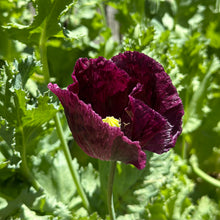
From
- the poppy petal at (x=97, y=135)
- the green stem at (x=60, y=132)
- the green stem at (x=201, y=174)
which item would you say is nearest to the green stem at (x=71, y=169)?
the green stem at (x=60, y=132)

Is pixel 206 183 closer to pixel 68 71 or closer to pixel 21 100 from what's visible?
pixel 68 71

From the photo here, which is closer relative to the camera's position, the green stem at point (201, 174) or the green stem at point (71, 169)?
the green stem at point (71, 169)

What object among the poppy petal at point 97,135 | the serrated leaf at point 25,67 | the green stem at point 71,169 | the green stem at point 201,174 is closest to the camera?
the poppy petal at point 97,135

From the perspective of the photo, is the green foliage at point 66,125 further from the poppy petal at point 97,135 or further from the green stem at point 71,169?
the poppy petal at point 97,135

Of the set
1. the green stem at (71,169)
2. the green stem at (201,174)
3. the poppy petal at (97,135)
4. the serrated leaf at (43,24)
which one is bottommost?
the green stem at (201,174)

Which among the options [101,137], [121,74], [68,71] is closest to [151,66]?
[121,74]

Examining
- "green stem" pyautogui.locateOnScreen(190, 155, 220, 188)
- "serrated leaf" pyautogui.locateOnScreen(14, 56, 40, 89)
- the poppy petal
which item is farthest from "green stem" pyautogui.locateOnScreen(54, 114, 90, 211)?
"green stem" pyautogui.locateOnScreen(190, 155, 220, 188)

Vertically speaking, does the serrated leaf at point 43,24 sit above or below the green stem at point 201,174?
above

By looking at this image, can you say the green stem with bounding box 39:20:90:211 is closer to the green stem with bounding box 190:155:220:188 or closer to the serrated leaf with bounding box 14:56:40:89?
the serrated leaf with bounding box 14:56:40:89
